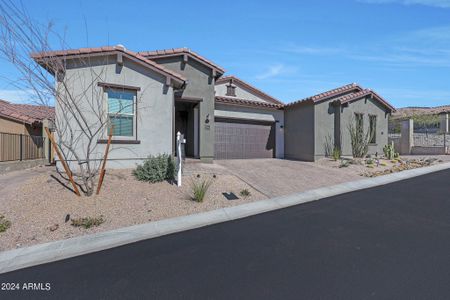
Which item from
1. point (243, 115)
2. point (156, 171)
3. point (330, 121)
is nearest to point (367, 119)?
point (330, 121)

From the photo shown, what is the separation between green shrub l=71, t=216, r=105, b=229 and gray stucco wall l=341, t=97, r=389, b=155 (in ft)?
48.2

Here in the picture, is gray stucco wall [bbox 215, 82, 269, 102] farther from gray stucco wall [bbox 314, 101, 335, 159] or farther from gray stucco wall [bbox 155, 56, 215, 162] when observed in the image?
gray stucco wall [bbox 314, 101, 335, 159]

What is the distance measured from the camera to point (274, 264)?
4074 millimetres

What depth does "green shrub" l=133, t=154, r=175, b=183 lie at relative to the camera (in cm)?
912

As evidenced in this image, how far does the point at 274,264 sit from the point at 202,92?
10.7m

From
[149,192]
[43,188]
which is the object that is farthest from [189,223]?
[43,188]

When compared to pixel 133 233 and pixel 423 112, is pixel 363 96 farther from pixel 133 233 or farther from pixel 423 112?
pixel 423 112

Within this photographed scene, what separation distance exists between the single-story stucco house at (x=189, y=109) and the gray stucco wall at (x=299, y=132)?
0.19 ft

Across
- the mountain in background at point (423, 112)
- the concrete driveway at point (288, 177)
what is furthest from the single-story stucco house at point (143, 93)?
the mountain in background at point (423, 112)

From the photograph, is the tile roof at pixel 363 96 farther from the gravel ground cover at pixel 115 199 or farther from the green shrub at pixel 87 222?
the green shrub at pixel 87 222

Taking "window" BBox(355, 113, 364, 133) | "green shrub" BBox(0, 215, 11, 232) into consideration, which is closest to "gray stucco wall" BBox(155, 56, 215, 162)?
"green shrub" BBox(0, 215, 11, 232)

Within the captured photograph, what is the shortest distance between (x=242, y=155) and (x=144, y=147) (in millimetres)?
7702

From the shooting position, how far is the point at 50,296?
3432mm

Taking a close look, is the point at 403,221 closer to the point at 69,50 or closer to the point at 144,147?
the point at 144,147
